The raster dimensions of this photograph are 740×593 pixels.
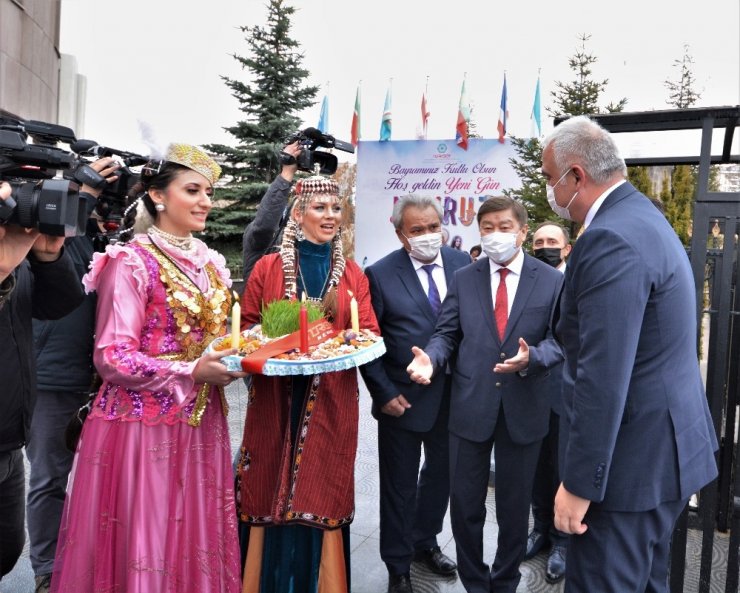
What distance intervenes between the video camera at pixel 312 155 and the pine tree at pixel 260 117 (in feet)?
36.4

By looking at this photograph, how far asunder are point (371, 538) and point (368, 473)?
1203 mm

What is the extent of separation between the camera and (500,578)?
114 inches

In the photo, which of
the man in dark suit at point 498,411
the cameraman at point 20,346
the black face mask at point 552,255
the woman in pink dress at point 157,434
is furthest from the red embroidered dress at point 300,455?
the black face mask at point 552,255

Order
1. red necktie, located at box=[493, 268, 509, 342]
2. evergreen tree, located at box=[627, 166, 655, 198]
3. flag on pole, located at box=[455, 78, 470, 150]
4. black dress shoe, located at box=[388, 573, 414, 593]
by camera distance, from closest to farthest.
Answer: red necktie, located at box=[493, 268, 509, 342] < black dress shoe, located at box=[388, 573, 414, 593] < evergreen tree, located at box=[627, 166, 655, 198] < flag on pole, located at box=[455, 78, 470, 150]

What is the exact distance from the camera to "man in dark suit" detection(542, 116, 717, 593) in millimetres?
1754

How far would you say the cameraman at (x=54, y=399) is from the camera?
2.82m

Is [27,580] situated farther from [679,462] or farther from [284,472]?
[679,462]

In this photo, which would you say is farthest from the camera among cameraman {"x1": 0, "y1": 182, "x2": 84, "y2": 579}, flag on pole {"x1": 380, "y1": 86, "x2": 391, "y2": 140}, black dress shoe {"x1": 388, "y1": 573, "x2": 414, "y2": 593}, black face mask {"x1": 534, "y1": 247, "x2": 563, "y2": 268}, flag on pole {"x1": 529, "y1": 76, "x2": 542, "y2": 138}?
flag on pole {"x1": 380, "y1": 86, "x2": 391, "y2": 140}

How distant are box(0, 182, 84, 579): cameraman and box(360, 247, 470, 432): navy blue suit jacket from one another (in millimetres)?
1541

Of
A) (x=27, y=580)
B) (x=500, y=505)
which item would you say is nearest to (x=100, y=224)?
(x=27, y=580)

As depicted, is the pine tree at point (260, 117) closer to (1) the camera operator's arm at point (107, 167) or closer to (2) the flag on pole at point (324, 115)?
(2) the flag on pole at point (324, 115)

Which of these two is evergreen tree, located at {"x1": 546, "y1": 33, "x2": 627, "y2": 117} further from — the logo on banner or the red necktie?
the red necktie

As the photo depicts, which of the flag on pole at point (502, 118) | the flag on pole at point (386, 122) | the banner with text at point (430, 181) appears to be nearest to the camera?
the banner with text at point (430, 181)

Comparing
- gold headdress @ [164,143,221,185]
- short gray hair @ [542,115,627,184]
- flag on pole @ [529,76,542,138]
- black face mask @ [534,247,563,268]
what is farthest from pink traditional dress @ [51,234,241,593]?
flag on pole @ [529,76,542,138]
